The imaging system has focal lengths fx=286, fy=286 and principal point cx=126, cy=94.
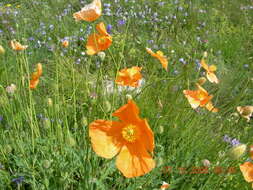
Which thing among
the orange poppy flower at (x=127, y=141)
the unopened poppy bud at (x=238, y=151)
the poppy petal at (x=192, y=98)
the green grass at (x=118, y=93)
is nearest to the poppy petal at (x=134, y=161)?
the orange poppy flower at (x=127, y=141)

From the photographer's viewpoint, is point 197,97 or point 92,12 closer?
point 92,12

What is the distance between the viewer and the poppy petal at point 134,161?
1.13m

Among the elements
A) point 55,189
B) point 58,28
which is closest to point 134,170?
point 55,189

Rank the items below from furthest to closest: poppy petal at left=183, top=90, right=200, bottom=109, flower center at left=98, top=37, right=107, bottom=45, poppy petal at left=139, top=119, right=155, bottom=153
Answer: poppy petal at left=183, top=90, right=200, bottom=109, flower center at left=98, top=37, right=107, bottom=45, poppy petal at left=139, top=119, right=155, bottom=153

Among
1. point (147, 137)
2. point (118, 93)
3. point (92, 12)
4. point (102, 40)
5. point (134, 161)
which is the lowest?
point (118, 93)

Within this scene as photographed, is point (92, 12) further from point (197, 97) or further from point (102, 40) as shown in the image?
point (197, 97)

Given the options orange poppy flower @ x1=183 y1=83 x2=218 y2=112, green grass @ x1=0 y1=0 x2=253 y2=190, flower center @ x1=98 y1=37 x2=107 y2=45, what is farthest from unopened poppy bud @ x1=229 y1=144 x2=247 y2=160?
flower center @ x1=98 y1=37 x2=107 y2=45

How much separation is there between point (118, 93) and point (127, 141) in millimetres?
1062

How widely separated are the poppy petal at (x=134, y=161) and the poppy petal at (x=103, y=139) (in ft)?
0.13

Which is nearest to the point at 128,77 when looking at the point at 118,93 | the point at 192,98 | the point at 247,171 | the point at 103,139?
the point at 192,98

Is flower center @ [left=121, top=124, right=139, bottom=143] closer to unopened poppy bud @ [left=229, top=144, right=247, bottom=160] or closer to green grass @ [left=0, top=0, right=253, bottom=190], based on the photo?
green grass @ [left=0, top=0, right=253, bottom=190]

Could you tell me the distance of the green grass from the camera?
164 centimetres

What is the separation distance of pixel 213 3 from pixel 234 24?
676mm

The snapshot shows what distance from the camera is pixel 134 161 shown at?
47.0 inches
